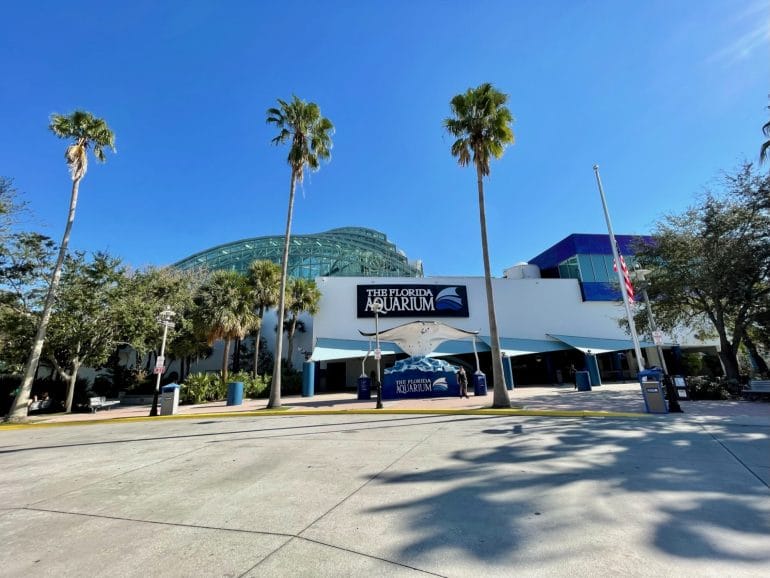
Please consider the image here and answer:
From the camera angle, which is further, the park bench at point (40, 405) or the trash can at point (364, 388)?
the park bench at point (40, 405)

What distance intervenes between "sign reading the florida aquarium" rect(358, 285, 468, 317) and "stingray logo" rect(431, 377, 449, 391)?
31.4 ft

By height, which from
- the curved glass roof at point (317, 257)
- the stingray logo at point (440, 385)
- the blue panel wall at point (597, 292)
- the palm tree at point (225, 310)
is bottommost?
the stingray logo at point (440, 385)

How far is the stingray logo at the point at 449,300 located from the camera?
29250 mm

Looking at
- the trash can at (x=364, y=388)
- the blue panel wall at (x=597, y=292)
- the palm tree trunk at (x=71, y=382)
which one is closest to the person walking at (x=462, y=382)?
the trash can at (x=364, y=388)

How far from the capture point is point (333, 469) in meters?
5.82

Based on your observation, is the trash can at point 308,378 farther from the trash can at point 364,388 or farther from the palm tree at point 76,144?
the palm tree at point 76,144

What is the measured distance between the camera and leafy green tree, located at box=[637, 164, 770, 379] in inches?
593

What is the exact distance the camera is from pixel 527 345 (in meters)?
27.6

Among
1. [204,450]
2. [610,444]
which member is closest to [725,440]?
[610,444]

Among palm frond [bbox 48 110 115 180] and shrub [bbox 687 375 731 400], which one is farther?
palm frond [bbox 48 110 115 180]

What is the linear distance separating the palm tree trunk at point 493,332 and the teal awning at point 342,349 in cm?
1152

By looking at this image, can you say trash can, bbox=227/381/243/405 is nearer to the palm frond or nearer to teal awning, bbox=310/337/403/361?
teal awning, bbox=310/337/403/361

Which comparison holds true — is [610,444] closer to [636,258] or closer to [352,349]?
[636,258]

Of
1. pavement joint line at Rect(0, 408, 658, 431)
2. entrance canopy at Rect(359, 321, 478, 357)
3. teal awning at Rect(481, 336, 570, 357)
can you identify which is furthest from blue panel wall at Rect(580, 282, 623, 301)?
pavement joint line at Rect(0, 408, 658, 431)
